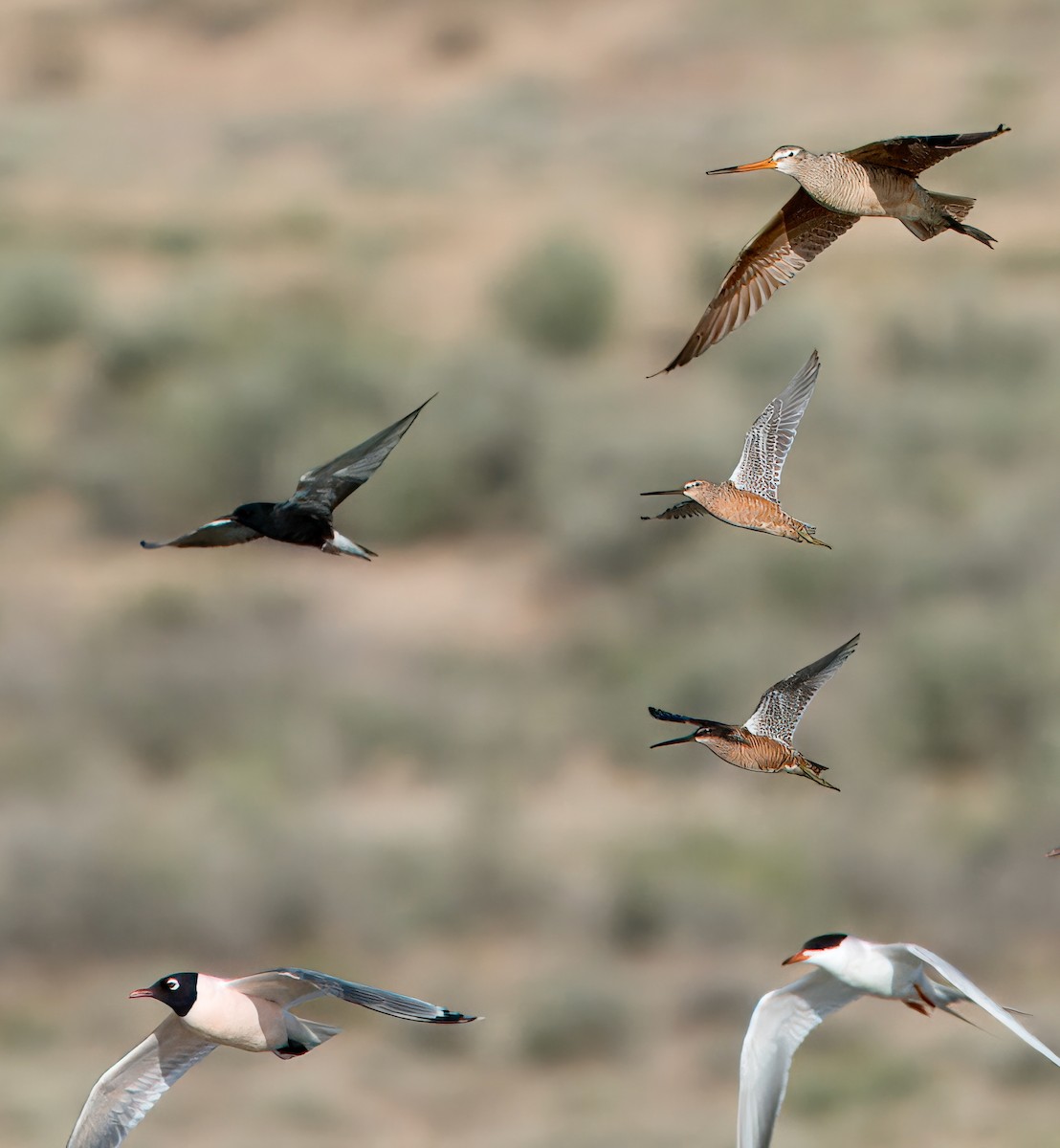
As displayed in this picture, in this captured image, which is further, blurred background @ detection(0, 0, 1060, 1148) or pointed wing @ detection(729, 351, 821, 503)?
blurred background @ detection(0, 0, 1060, 1148)

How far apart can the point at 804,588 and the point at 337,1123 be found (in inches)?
334

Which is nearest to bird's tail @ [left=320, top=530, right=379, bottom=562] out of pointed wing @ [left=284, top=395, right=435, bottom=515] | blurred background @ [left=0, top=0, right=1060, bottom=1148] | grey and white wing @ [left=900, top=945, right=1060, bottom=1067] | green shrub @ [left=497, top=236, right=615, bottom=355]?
pointed wing @ [left=284, top=395, right=435, bottom=515]

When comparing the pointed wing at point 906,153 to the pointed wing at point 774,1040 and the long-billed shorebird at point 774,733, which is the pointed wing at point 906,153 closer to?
the long-billed shorebird at point 774,733

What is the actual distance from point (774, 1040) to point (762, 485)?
2101mm

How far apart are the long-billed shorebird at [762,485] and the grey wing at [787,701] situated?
1.57 feet

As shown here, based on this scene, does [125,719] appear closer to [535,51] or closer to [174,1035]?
[174,1035]

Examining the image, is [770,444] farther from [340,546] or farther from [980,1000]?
[980,1000]

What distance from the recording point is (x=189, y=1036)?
28.0 ft

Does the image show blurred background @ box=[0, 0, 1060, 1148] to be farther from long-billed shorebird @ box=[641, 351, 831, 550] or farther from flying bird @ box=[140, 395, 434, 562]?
flying bird @ box=[140, 395, 434, 562]

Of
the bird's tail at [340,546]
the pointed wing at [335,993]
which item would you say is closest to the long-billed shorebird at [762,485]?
the bird's tail at [340,546]

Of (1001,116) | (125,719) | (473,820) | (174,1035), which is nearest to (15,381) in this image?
(125,719)

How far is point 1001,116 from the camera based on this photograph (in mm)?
39594

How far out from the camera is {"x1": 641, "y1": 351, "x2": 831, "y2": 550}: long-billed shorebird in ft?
27.5

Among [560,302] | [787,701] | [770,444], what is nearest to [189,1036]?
[787,701]
